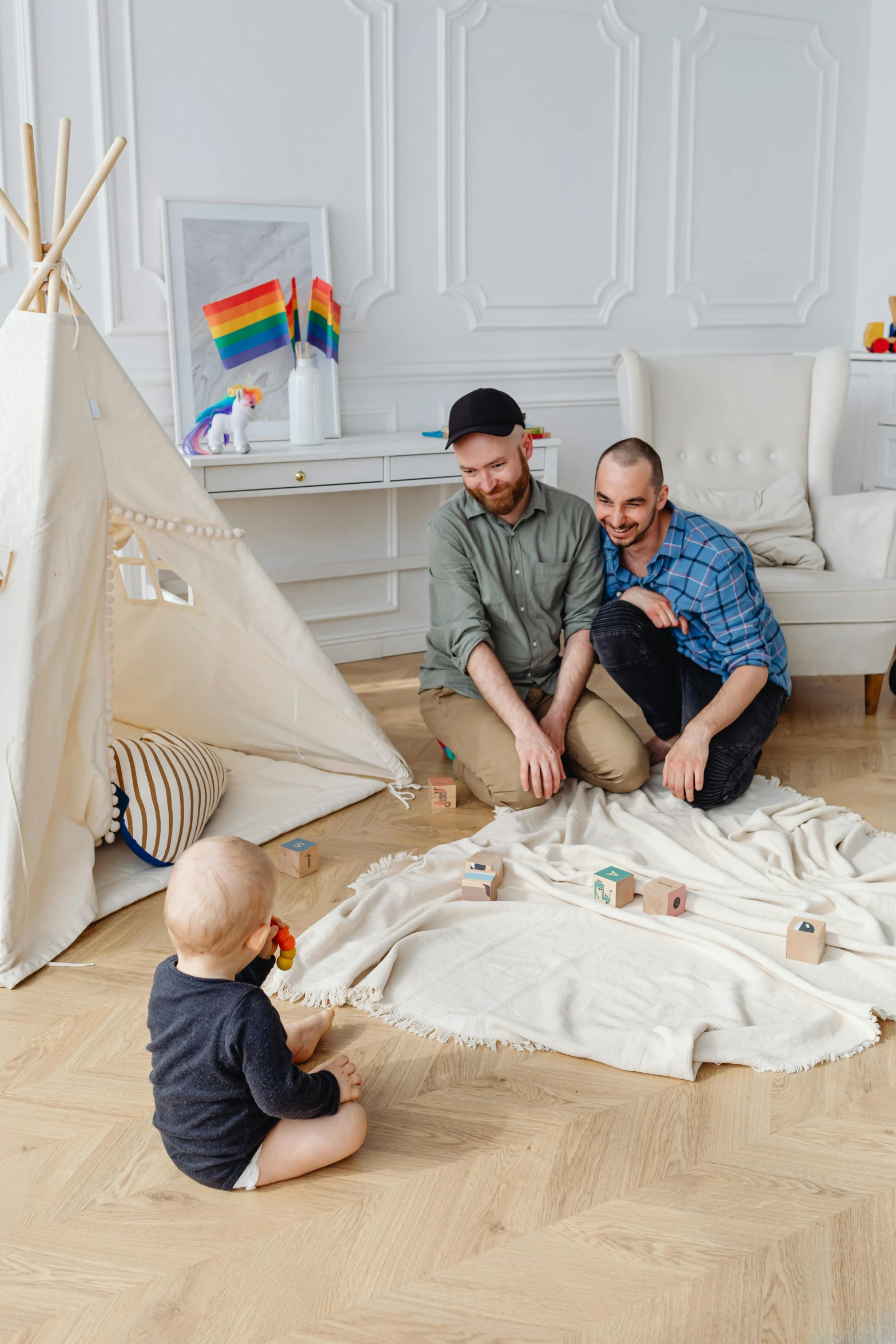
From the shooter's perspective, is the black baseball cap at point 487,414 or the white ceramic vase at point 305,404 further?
the white ceramic vase at point 305,404

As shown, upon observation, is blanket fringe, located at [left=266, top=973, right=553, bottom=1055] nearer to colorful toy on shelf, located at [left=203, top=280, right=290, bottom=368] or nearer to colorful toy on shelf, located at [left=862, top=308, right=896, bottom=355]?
colorful toy on shelf, located at [left=203, top=280, right=290, bottom=368]

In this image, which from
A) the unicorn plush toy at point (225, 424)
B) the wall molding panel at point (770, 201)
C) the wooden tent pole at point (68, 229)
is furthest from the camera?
the wall molding panel at point (770, 201)

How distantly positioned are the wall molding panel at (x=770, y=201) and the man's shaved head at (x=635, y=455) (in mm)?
2264

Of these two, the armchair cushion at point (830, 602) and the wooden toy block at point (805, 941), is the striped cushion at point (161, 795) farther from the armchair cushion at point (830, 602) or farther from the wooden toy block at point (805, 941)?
the armchair cushion at point (830, 602)

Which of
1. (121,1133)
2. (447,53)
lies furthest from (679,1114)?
(447,53)

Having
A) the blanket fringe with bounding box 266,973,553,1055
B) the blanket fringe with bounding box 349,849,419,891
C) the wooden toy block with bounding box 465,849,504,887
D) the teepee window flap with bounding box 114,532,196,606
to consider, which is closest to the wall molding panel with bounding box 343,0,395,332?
the teepee window flap with bounding box 114,532,196,606

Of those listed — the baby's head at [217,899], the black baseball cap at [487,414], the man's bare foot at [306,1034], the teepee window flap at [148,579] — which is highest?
the black baseball cap at [487,414]

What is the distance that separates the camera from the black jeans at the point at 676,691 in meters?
2.60

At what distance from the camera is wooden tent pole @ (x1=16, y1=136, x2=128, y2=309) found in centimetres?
212

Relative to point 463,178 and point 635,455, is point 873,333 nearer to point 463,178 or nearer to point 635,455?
point 463,178

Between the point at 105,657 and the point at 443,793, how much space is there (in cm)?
85

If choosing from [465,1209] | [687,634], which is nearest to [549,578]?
[687,634]

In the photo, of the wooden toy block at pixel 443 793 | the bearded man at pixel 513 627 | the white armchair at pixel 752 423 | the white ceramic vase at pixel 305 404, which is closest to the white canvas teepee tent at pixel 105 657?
the wooden toy block at pixel 443 793

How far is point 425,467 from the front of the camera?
3.75 meters
